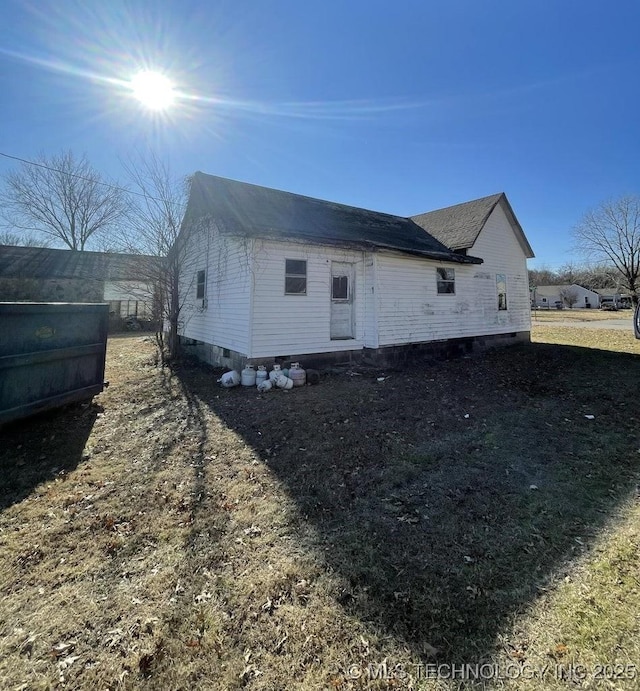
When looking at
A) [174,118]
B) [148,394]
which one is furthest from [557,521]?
[174,118]

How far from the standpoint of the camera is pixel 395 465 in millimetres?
4125

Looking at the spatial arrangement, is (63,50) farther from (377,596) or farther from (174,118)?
(377,596)

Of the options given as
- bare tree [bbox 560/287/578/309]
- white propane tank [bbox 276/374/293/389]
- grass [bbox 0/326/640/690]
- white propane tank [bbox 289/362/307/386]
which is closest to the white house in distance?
white propane tank [bbox 289/362/307/386]

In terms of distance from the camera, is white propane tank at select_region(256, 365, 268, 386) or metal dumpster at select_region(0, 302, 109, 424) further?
white propane tank at select_region(256, 365, 268, 386)

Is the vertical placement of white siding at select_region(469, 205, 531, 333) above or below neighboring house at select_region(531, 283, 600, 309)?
below

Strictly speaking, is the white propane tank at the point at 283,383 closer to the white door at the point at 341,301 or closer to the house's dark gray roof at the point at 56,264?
the white door at the point at 341,301

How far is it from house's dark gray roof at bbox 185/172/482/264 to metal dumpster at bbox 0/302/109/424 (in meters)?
3.83

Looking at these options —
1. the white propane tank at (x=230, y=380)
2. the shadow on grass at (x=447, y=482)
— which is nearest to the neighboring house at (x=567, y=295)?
the shadow on grass at (x=447, y=482)

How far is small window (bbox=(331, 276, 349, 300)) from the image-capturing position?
31.0 ft

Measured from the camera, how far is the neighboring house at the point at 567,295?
237 ft

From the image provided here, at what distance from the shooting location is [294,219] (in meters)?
9.98

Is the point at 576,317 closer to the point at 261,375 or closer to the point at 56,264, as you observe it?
the point at 261,375

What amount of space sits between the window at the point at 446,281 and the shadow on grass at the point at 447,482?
4.94m

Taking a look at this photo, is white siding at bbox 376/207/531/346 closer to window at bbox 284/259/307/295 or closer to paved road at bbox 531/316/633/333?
window at bbox 284/259/307/295
